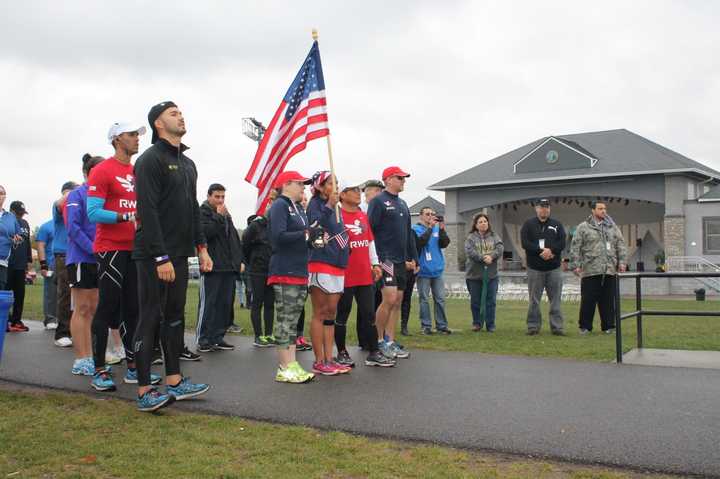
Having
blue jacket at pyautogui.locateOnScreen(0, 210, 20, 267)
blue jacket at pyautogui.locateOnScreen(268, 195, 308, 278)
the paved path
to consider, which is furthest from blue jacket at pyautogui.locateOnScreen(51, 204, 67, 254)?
blue jacket at pyautogui.locateOnScreen(268, 195, 308, 278)

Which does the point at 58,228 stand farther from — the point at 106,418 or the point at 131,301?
the point at 106,418

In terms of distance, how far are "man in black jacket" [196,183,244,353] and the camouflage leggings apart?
2449 mm

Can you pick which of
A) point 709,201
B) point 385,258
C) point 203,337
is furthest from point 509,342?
point 709,201

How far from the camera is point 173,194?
511cm

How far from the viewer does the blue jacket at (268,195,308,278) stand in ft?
20.0

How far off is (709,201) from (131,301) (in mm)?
35825

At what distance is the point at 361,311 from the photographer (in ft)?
22.9

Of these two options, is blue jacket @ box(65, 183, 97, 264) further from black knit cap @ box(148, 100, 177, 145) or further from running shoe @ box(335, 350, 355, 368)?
running shoe @ box(335, 350, 355, 368)

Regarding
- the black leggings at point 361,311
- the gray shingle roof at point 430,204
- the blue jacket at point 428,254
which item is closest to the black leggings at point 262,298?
Answer: the black leggings at point 361,311

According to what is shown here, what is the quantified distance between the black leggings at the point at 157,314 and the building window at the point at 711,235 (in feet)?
119

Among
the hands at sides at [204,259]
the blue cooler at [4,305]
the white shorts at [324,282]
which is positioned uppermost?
the hands at sides at [204,259]

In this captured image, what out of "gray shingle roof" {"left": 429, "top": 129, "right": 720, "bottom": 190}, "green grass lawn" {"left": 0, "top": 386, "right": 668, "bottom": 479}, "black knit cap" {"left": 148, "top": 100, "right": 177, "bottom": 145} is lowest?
"green grass lawn" {"left": 0, "top": 386, "right": 668, "bottom": 479}

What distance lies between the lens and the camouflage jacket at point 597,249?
36.0ft

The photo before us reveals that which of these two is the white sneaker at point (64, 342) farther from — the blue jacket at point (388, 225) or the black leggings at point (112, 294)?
the blue jacket at point (388, 225)
